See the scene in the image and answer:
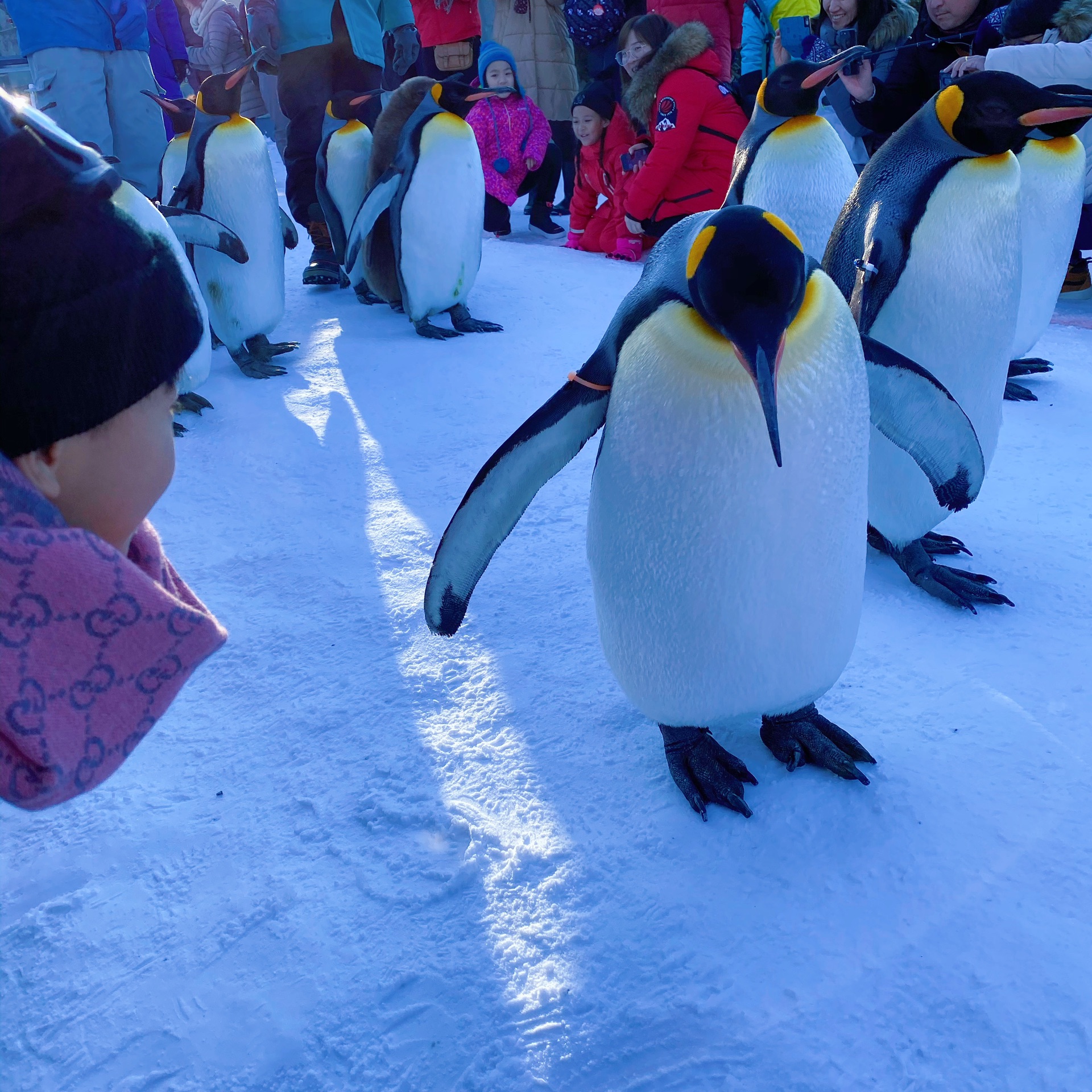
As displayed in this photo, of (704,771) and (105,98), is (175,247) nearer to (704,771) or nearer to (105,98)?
(704,771)

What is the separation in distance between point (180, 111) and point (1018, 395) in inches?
113

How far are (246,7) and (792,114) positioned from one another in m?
2.54

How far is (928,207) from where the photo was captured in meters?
1.47

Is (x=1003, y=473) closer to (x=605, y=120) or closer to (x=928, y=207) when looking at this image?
(x=928, y=207)

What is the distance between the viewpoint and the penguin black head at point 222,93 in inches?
116

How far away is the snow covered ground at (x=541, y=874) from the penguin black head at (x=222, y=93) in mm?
2016

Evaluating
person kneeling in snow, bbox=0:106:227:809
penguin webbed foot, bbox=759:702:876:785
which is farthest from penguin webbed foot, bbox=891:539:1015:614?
person kneeling in snow, bbox=0:106:227:809

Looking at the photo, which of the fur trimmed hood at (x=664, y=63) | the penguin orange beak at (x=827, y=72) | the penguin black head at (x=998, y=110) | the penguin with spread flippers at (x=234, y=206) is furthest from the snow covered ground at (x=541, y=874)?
the fur trimmed hood at (x=664, y=63)

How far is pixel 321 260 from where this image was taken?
4172mm

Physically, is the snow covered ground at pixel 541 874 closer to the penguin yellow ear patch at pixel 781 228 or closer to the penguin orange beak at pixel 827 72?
the penguin yellow ear patch at pixel 781 228

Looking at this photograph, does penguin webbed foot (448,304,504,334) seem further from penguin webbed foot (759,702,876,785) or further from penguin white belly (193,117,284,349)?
penguin webbed foot (759,702,876,785)

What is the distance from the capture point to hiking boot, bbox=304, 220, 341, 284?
4.07 meters

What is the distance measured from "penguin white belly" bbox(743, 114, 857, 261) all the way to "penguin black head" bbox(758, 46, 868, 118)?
0.03 m

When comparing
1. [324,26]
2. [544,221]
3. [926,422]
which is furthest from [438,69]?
[926,422]
